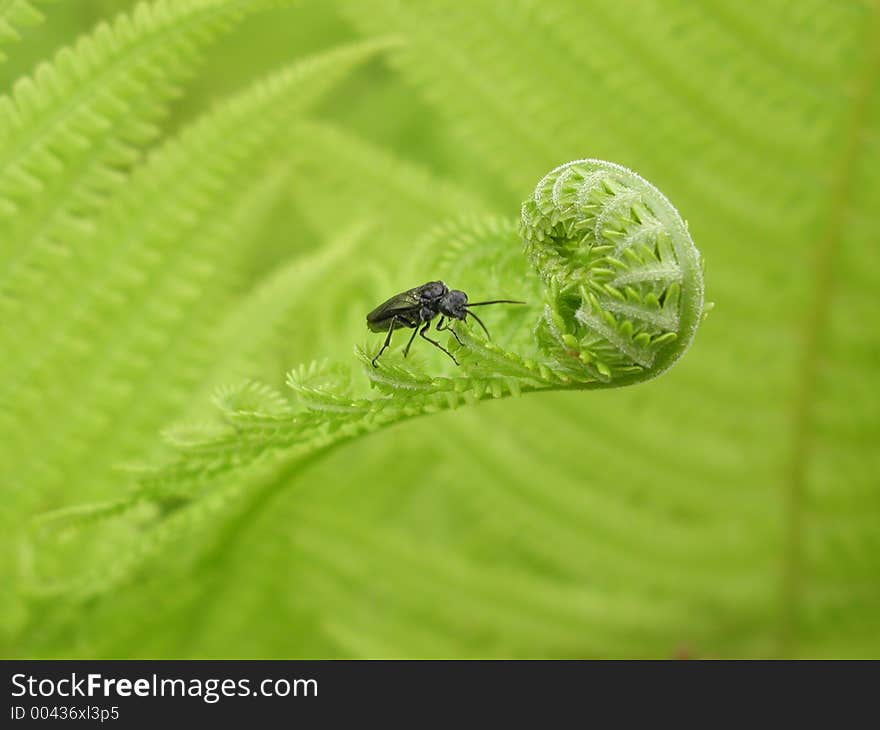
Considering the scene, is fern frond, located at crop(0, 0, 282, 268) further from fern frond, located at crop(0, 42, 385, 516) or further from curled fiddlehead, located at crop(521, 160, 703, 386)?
curled fiddlehead, located at crop(521, 160, 703, 386)

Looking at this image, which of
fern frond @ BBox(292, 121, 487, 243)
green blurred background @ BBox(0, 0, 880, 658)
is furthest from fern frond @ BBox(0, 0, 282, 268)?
fern frond @ BBox(292, 121, 487, 243)

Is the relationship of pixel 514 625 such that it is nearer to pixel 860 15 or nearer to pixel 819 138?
pixel 819 138

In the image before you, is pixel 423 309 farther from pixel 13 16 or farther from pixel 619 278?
pixel 13 16

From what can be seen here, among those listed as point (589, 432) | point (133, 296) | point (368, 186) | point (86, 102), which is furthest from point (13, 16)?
point (589, 432)

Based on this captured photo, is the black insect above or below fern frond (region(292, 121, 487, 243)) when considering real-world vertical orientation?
below

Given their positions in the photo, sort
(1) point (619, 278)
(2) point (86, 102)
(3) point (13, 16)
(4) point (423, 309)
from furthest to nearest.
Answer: (4) point (423, 309) → (2) point (86, 102) → (3) point (13, 16) → (1) point (619, 278)

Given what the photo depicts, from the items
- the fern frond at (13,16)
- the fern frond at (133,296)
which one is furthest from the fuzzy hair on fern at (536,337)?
the fern frond at (13,16)
